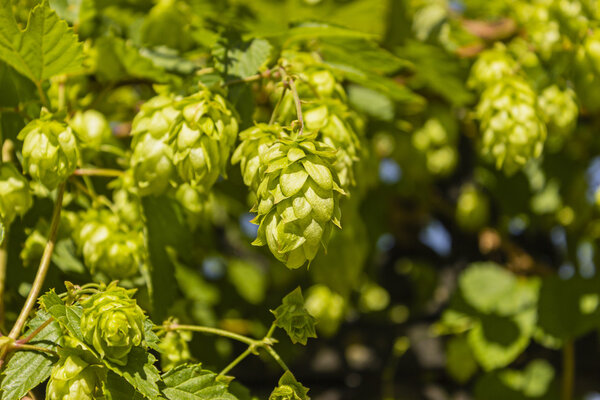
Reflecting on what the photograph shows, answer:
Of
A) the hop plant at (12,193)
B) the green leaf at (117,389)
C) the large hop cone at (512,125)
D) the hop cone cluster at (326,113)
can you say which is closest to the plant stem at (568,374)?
the large hop cone at (512,125)

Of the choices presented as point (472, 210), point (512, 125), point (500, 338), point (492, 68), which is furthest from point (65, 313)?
point (472, 210)

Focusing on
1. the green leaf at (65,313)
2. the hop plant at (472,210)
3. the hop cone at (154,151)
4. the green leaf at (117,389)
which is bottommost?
the hop plant at (472,210)

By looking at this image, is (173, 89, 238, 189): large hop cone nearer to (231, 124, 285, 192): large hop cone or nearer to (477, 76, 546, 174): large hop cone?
(231, 124, 285, 192): large hop cone

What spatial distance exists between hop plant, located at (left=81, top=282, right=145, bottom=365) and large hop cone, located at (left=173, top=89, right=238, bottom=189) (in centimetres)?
24

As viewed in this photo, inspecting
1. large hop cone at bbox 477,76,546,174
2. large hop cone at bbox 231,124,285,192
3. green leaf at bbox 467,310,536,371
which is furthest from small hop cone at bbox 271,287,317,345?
green leaf at bbox 467,310,536,371

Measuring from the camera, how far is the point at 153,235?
132 cm

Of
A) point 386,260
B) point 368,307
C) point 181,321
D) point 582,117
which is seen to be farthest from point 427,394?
point 181,321

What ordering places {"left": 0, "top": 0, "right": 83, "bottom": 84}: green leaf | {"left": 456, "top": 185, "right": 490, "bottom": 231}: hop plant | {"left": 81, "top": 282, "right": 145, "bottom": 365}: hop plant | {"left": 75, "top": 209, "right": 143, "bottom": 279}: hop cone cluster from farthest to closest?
{"left": 456, "top": 185, "right": 490, "bottom": 231}: hop plant → {"left": 75, "top": 209, "right": 143, "bottom": 279}: hop cone cluster → {"left": 0, "top": 0, "right": 83, "bottom": 84}: green leaf → {"left": 81, "top": 282, "right": 145, "bottom": 365}: hop plant

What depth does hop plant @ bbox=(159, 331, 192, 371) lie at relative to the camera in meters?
1.17

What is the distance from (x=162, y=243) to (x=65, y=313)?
15.7 inches

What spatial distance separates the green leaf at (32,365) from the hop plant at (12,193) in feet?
0.80

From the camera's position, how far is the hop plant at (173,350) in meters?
1.17

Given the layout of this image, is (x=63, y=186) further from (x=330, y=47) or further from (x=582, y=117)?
(x=582, y=117)

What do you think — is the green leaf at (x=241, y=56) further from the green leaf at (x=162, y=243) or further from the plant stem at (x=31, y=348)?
the plant stem at (x=31, y=348)
